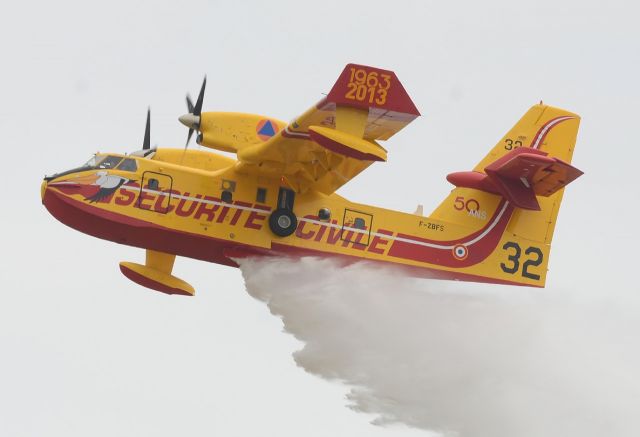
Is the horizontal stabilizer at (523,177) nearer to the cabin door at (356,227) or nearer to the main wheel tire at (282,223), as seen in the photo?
the cabin door at (356,227)

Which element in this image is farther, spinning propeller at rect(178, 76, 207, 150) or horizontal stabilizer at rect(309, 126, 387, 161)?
spinning propeller at rect(178, 76, 207, 150)

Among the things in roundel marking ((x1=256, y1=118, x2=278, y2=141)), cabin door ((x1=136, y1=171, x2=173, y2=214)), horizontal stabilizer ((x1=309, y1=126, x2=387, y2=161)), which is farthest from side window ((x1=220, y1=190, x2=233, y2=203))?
horizontal stabilizer ((x1=309, y1=126, x2=387, y2=161))

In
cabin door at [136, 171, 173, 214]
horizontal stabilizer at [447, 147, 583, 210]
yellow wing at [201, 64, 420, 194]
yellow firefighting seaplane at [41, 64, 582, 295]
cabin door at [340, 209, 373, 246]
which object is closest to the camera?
yellow wing at [201, 64, 420, 194]

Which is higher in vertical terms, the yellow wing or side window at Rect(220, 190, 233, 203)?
the yellow wing

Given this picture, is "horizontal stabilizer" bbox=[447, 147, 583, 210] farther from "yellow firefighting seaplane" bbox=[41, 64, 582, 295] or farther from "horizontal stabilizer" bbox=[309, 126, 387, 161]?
"horizontal stabilizer" bbox=[309, 126, 387, 161]

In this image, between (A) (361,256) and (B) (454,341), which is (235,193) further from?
(B) (454,341)

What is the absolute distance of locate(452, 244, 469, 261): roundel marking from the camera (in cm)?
2547

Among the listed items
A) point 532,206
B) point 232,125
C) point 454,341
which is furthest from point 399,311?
point 232,125

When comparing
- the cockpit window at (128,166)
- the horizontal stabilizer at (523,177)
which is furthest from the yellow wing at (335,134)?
the horizontal stabilizer at (523,177)

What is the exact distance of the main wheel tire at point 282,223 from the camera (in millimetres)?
24453

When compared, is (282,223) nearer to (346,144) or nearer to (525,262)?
(346,144)

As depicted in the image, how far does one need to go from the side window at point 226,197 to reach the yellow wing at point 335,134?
18.9 inches

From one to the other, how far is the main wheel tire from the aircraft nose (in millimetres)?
2442

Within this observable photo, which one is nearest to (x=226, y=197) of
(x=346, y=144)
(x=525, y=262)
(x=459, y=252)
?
(x=346, y=144)
